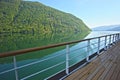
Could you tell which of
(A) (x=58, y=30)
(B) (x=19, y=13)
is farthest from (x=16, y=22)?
(A) (x=58, y=30)

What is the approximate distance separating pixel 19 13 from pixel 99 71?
93174mm

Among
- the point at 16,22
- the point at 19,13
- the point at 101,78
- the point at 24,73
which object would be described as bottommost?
the point at 24,73

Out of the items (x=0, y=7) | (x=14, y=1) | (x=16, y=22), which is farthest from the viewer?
(x=14, y=1)

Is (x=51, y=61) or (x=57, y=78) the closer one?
(x=57, y=78)

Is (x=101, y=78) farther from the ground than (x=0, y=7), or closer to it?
closer to it

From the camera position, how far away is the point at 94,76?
2.62m

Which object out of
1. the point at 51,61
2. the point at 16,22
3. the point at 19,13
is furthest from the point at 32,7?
the point at 51,61

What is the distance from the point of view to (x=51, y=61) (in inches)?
383

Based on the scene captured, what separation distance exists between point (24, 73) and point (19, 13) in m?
88.3

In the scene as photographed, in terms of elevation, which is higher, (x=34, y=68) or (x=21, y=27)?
(x=21, y=27)

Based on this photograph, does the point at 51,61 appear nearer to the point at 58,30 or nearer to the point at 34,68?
the point at 34,68

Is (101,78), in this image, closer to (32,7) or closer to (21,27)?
(21,27)

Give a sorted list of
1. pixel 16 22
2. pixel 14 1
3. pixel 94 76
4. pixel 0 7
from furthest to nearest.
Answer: pixel 14 1 < pixel 0 7 < pixel 16 22 < pixel 94 76

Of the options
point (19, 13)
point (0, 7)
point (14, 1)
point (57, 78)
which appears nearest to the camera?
point (57, 78)
